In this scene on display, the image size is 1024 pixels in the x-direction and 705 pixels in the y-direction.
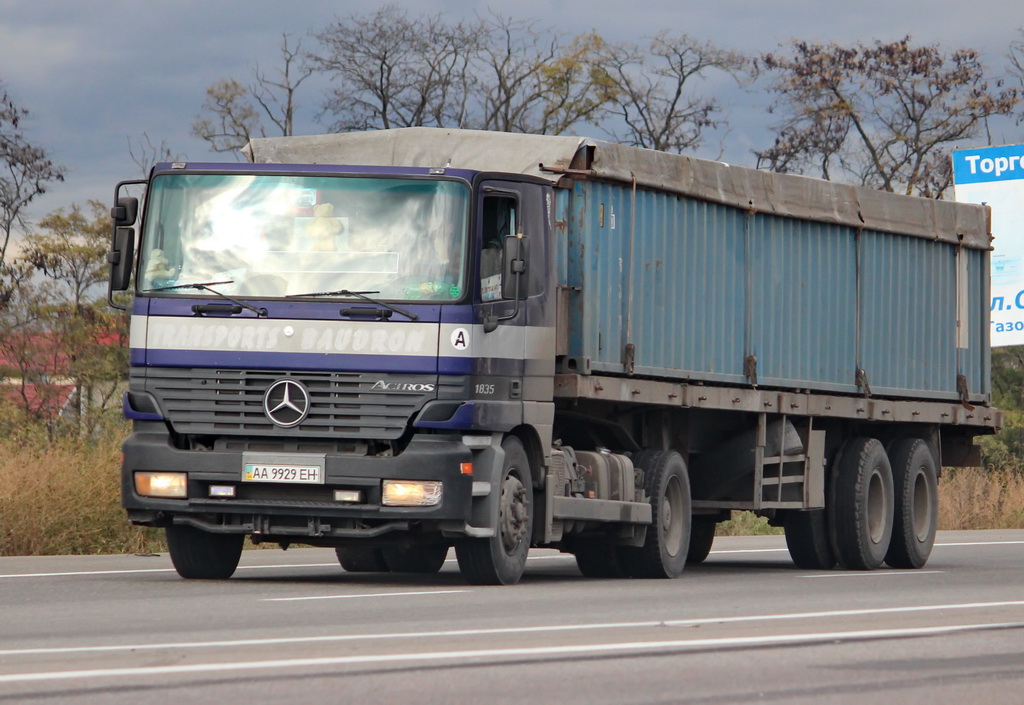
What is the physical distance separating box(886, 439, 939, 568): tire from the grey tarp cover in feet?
8.27

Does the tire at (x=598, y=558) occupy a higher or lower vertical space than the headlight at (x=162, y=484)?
lower

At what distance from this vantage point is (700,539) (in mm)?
18562

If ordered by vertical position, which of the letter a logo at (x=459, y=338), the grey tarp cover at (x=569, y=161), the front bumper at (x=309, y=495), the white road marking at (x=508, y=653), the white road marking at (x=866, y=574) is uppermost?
the grey tarp cover at (x=569, y=161)

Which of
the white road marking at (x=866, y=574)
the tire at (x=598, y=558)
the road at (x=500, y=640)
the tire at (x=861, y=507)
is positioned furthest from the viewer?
the tire at (x=861, y=507)

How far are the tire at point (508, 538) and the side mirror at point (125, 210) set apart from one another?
9.74 ft

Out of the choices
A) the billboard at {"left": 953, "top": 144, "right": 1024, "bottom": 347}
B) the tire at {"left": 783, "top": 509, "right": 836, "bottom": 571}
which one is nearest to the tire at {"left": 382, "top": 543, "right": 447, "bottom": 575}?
the tire at {"left": 783, "top": 509, "right": 836, "bottom": 571}

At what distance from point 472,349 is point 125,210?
2520 mm

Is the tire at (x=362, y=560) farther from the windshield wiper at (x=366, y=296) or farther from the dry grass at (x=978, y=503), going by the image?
the dry grass at (x=978, y=503)

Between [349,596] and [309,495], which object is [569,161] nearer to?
[309,495]

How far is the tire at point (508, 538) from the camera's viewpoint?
12.8m

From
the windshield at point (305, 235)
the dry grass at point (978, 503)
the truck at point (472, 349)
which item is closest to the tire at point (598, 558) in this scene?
the truck at point (472, 349)

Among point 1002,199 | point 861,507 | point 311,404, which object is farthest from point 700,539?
point 1002,199

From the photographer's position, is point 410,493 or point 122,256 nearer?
point 410,493

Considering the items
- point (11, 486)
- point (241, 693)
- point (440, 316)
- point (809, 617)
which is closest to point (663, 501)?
point (440, 316)
